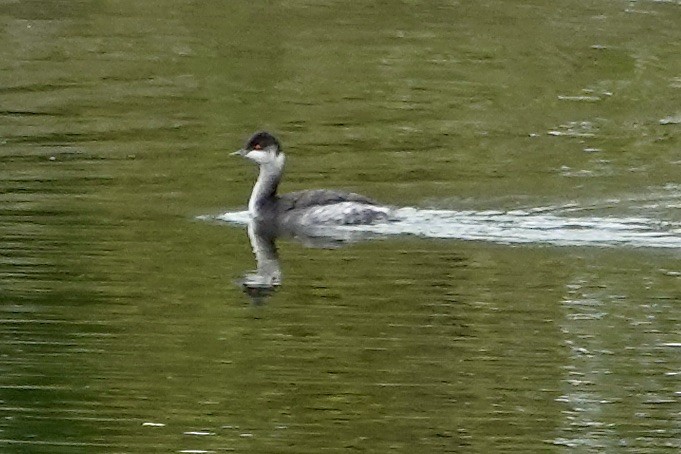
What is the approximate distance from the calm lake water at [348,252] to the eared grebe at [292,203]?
0.64 ft

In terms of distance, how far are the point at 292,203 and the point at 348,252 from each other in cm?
160

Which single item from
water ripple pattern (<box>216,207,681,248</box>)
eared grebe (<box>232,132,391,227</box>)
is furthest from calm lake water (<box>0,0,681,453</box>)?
eared grebe (<box>232,132,391,227</box>)

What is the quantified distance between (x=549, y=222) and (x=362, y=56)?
480 inches

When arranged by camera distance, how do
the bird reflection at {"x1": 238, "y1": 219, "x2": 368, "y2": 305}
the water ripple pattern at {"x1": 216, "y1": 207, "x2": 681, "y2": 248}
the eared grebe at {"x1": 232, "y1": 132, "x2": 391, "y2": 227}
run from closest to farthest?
the bird reflection at {"x1": 238, "y1": 219, "x2": 368, "y2": 305}
the water ripple pattern at {"x1": 216, "y1": 207, "x2": 681, "y2": 248}
the eared grebe at {"x1": 232, "y1": 132, "x2": 391, "y2": 227}

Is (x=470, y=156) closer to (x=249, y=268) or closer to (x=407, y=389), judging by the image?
(x=249, y=268)

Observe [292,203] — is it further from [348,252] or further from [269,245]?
[348,252]

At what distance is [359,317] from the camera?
46.8 feet

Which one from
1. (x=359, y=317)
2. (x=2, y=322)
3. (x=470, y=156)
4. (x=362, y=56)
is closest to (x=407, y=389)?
(x=359, y=317)

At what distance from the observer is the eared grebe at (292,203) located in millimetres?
17828

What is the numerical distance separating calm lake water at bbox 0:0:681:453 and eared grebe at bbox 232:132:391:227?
0.64ft

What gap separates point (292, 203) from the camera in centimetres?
1839

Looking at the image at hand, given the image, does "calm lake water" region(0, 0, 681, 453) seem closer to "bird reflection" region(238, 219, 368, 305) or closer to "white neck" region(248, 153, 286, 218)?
"bird reflection" region(238, 219, 368, 305)

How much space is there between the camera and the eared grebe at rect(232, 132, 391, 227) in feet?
58.5

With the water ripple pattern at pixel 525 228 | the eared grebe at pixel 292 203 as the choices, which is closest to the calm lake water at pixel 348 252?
the water ripple pattern at pixel 525 228
